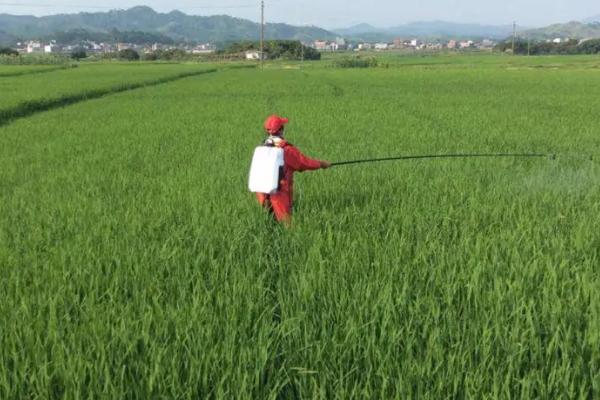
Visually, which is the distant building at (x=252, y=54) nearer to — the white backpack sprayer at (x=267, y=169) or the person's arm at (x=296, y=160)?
the person's arm at (x=296, y=160)

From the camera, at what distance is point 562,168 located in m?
5.84

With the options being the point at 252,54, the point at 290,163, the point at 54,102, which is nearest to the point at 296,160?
the point at 290,163

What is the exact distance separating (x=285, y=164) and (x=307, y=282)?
4.07 feet

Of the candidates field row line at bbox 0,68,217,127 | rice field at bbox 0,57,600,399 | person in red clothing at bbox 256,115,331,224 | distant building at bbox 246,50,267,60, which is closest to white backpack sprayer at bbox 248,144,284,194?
person in red clothing at bbox 256,115,331,224

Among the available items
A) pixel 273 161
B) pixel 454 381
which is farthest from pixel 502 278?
pixel 273 161

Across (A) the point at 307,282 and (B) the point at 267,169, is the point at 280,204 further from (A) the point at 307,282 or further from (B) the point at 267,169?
(A) the point at 307,282

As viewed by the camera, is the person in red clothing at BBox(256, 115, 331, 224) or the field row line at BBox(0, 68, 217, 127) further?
the field row line at BBox(0, 68, 217, 127)

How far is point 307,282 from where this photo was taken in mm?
2576

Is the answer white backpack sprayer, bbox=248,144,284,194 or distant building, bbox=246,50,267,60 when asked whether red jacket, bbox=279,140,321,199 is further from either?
distant building, bbox=246,50,267,60

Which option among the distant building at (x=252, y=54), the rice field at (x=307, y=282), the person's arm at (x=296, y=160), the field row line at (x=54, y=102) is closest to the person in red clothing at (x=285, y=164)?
the person's arm at (x=296, y=160)

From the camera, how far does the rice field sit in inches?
72.7

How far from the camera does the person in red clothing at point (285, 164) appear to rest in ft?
11.9

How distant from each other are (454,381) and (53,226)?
10.0 feet

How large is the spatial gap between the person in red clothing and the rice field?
135mm
